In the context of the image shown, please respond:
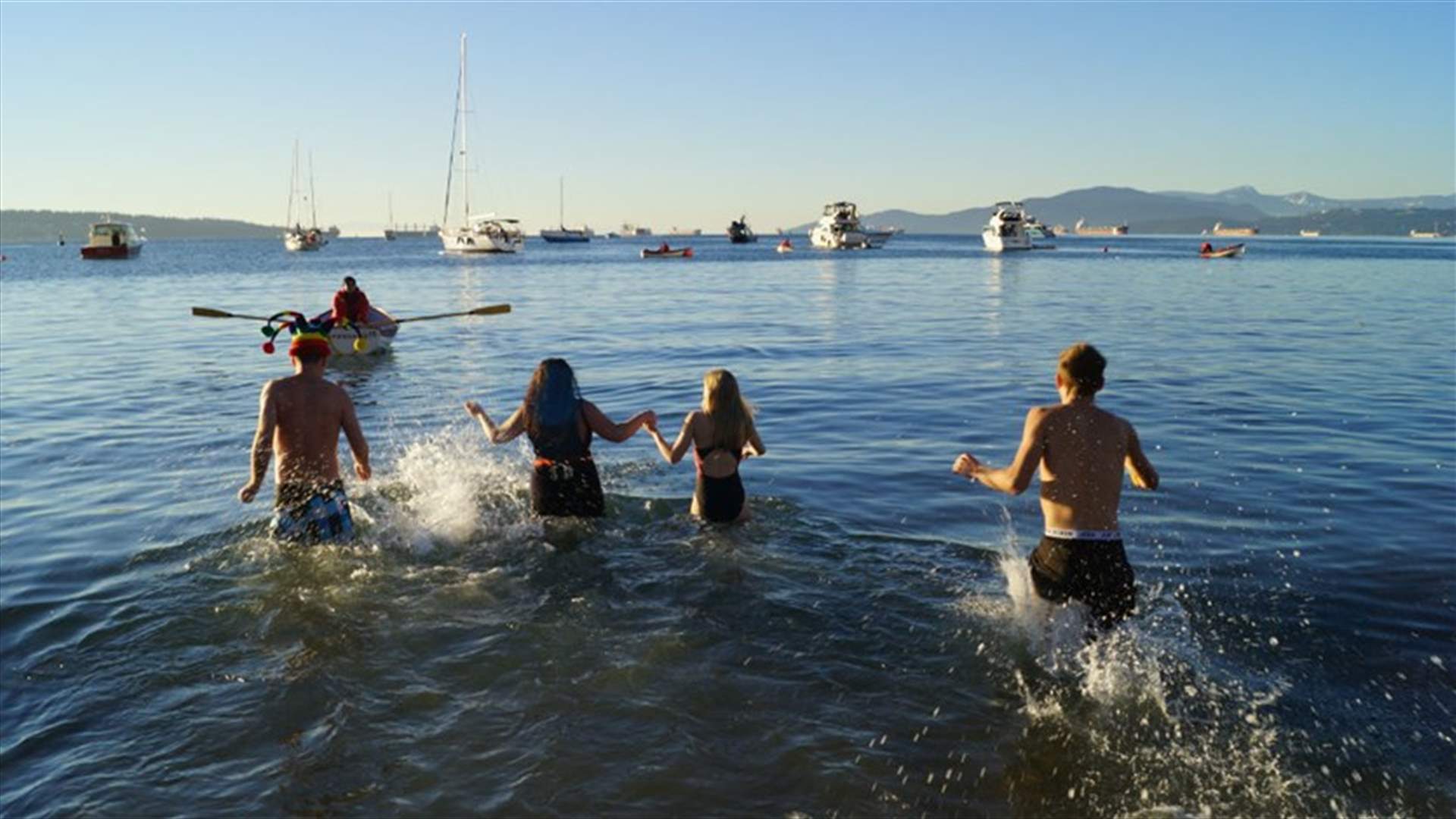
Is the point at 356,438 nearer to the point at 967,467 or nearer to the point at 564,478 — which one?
the point at 564,478

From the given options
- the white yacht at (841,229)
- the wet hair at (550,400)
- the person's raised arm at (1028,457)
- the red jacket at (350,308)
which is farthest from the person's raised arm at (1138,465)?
the white yacht at (841,229)

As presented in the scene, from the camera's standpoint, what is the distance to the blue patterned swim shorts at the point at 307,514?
775 centimetres

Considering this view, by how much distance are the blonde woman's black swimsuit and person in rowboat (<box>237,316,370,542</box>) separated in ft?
9.81

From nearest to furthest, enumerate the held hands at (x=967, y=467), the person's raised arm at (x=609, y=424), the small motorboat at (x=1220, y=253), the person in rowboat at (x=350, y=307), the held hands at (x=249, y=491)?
the held hands at (x=967, y=467)
the held hands at (x=249, y=491)
the person's raised arm at (x=609, y=424)
the person in rowboat at (x=350, y=307)
the small motorboat at (x=1220, y=253)

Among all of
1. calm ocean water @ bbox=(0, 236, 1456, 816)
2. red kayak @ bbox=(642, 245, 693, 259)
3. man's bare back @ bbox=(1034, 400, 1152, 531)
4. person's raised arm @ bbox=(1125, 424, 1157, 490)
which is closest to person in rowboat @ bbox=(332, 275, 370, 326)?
calm ocean water @ bbox=(0, 236, 1456, 816)

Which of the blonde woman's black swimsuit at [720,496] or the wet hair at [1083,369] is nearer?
the wet hair at [1083,369]

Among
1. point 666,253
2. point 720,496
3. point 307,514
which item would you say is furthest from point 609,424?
point 666,253

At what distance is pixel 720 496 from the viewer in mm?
8734

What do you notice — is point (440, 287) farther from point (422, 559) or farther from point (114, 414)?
point (422, 559)

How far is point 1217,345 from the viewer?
80.4 ft

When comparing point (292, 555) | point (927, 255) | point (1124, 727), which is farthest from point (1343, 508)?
point (927, 255)

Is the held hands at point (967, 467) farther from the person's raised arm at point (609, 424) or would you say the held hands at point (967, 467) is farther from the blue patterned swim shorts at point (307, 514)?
the blue patterned swim shorts at point (307, 514)

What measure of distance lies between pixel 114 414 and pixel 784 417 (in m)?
11.7

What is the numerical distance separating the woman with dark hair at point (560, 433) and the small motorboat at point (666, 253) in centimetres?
8754
